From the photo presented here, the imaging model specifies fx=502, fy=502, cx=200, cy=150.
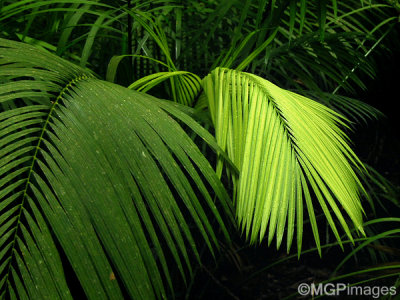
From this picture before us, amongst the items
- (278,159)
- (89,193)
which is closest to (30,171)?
(89,193)

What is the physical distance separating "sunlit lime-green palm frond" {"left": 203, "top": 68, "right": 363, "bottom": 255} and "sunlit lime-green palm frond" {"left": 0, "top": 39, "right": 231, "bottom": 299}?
0.14 feet

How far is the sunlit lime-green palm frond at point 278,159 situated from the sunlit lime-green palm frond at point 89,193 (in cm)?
4

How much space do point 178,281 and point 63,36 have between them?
70cm

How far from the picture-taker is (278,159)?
0.58m

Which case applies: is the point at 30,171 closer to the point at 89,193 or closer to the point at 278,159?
the point at 89,193

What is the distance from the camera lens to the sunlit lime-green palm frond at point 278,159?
555 millimetres

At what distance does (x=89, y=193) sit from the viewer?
0.49 meters

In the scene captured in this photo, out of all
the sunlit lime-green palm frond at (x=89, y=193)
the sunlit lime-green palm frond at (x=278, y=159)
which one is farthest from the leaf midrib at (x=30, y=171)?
the sunlit lime-green palm frond at (x=278, y=159)

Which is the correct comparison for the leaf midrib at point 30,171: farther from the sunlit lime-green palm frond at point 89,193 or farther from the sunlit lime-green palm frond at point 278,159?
the sunlit lime-green palm frond at point 278,159

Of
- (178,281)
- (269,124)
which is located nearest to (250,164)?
(269,124)

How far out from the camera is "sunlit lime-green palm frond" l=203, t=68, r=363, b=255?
0.56 m

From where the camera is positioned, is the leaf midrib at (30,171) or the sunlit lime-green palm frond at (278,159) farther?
the sunlit lime-green palm frond at (278,159)

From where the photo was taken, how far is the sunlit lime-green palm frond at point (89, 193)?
460mm

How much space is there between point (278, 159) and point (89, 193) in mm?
222
